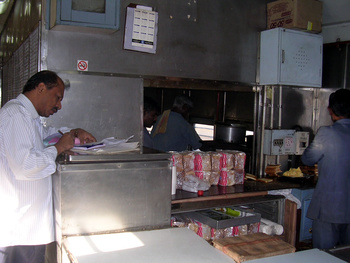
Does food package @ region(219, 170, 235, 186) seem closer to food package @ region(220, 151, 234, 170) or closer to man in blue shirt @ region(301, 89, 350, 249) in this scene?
food package @ region(220, 151, 234, 170)

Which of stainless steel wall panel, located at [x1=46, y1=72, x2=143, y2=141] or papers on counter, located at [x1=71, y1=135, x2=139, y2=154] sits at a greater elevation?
stainless steel wall panel, located at [x1=46, y1=72, x2=143, y2=141]

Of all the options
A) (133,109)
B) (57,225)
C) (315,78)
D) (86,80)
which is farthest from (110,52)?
(315,78)

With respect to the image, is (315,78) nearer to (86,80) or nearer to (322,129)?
(322,129)

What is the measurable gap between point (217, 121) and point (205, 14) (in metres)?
2.49

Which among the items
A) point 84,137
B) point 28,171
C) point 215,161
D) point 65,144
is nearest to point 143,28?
point 84,137

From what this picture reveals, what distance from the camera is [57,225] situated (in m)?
2.04

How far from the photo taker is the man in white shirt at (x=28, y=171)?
1.90m

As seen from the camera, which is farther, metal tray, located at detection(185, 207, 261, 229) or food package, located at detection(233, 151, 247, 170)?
food package, located at detection(233, 151, 247, 170)

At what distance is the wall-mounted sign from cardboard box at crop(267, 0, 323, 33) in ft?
4.24

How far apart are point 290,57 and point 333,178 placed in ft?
4.26

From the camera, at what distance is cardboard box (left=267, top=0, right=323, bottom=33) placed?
3512 mm

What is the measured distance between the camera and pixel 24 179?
194 centimetres

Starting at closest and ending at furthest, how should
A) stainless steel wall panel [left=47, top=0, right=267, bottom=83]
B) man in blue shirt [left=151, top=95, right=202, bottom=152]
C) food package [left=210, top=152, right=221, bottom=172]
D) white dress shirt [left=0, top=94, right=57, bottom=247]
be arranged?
1. white dress shirt [left=0, top=94, right=57, bottom=247]
2. stainless steel wall panel [left=47, top=0, right=267, bottom=83]
3. food package [left=210, top=152, right=221, bottom=172]
4. man in blue shirt [left=151, top=95, right=202, bottom=152]

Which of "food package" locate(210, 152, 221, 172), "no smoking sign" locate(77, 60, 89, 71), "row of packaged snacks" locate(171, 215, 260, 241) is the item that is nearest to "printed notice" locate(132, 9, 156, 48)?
"no smoking sign" locate(77, 60, 89, 71)
